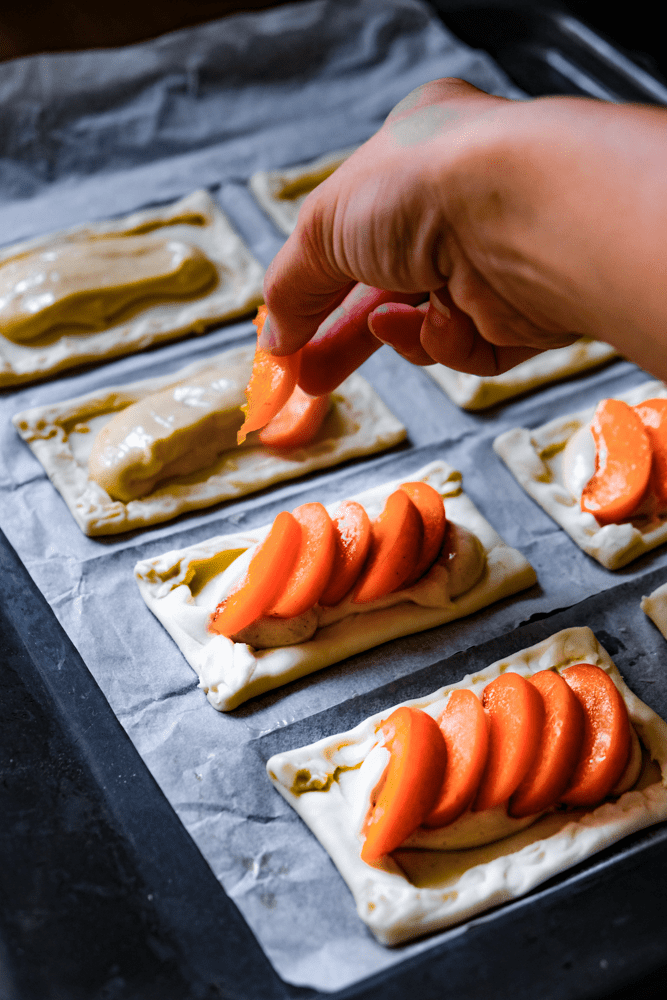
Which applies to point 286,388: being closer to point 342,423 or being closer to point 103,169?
point 342,423

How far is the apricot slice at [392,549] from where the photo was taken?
2299 millimetres

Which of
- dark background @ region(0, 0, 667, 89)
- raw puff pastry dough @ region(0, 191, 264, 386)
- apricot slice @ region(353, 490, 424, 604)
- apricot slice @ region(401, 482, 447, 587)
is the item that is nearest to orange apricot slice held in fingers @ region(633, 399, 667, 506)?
apricot slice @ region(401, 482, 447, 587)

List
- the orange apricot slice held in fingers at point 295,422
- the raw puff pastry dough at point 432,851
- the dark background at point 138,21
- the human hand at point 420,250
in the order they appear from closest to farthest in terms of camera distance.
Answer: the human hand at point 420,250 < the raw puff pastry dough at point 432,851 < the orange apricot slice held in fingers at point 295,422 < the dark background at point 138,21

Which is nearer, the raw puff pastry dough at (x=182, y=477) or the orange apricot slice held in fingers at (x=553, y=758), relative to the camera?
the orange apricot slice held in fingers at (x=553, y=758)

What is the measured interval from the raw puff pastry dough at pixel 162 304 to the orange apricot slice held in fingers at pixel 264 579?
1.05 meters

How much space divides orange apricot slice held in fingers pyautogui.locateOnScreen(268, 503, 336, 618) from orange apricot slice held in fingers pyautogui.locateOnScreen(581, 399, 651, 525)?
82cm

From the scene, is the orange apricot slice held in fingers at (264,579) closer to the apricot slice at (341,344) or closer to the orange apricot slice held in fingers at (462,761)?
the apricot slice at (341,344)

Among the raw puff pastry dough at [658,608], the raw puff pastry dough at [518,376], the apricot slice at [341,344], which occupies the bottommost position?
the raw puff pastry dough at [658,608]

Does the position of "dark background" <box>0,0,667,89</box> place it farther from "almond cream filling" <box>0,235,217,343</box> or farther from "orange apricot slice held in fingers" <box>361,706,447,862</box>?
"orange apricot slice held in fingers" <box>361,706,447,862</box>

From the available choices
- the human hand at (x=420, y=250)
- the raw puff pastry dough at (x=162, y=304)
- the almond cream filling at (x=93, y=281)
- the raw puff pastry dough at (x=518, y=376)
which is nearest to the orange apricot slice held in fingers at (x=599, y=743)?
the human hand at (x=420, y=250)

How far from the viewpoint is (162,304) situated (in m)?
3.13

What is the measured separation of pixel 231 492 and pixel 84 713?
775 millimetres

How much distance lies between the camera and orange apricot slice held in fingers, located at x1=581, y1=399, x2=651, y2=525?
258cm

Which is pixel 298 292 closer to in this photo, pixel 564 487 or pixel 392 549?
pixel 392 549
